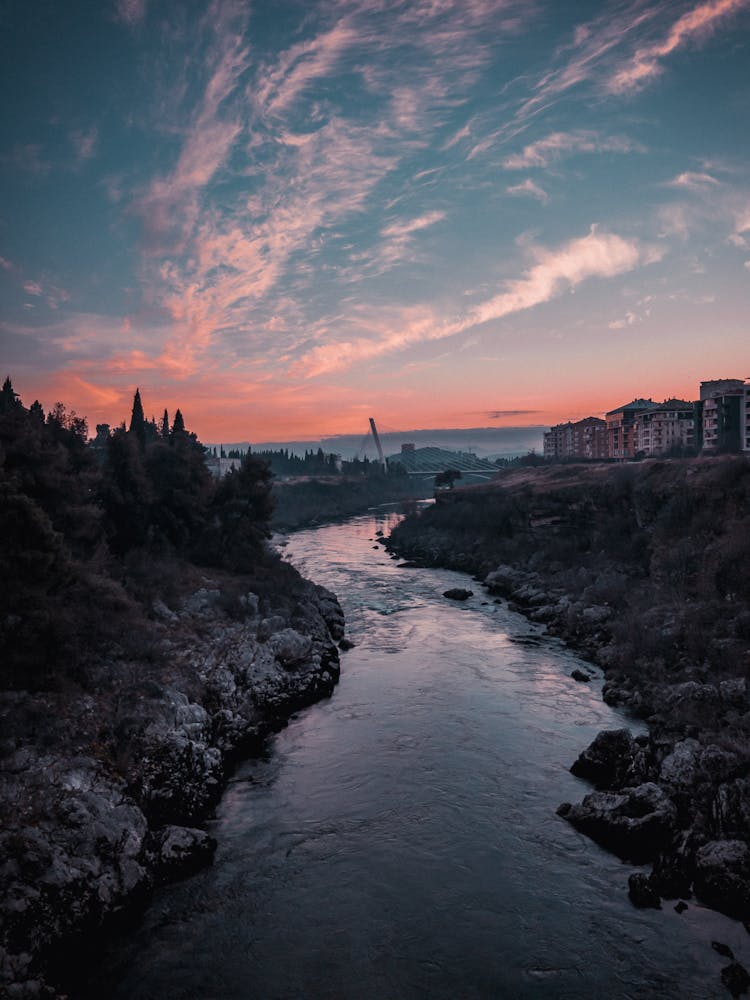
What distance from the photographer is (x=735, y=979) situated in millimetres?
11953

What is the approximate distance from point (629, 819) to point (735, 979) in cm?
454

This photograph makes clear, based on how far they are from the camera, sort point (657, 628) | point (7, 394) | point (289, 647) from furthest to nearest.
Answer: point (7, 394) < point (657, 628) < point (289, 647)

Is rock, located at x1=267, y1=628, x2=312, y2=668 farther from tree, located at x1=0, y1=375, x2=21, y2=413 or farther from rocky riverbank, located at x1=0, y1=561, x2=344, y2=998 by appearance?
tree, located at x1=0, y1=375, x2=21, y2=413

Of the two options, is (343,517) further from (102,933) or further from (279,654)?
(102,933)

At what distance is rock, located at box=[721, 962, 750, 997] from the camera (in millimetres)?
11844

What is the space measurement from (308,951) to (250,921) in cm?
168

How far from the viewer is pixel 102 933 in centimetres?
1351

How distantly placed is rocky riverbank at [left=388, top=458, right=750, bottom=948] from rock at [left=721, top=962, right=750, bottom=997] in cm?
178

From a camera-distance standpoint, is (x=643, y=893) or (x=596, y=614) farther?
(x=596, y=614)

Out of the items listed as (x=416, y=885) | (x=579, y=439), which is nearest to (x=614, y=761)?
(x=416, y=885)

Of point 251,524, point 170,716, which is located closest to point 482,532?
point 251,524

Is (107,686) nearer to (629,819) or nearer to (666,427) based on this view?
(629,819)

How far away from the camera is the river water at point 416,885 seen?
1240 cm

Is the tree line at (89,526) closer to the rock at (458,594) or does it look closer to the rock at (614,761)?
the rock at (458,594)
